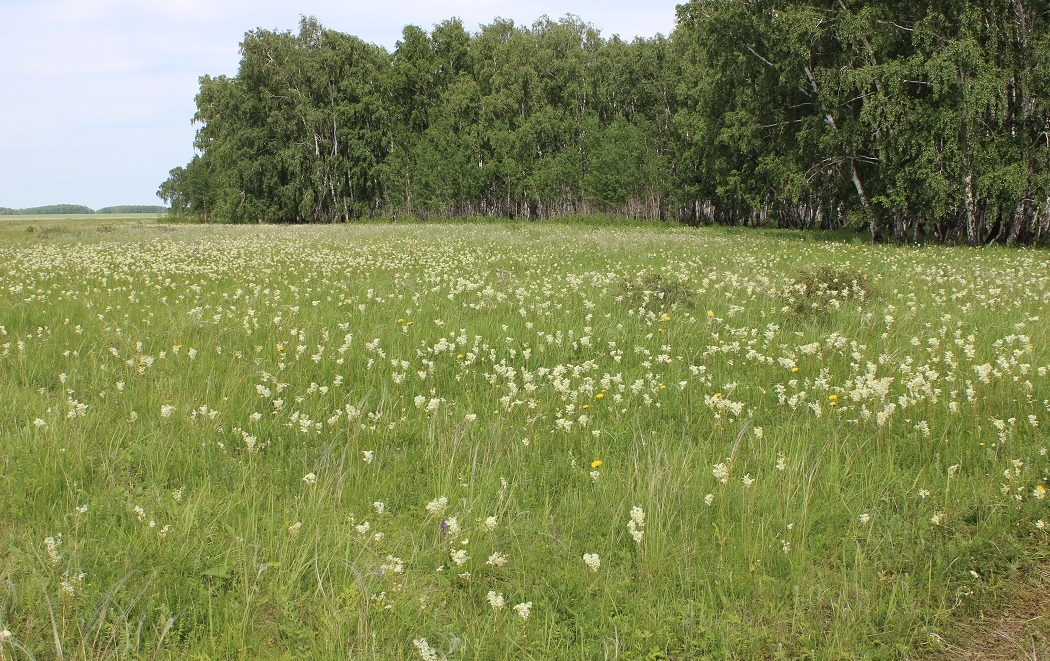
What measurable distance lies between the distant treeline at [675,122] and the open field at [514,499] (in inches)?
781

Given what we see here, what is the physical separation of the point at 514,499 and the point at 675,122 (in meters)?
44.6

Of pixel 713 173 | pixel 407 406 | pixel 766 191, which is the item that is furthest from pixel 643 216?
pixel 407 406

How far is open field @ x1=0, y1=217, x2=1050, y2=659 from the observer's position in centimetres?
270

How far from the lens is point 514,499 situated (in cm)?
361

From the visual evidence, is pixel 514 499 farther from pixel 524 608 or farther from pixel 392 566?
pixel 524 608

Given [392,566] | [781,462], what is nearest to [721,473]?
[781,462]

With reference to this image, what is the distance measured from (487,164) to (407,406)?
57958 millimetres

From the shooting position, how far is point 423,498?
145 inches

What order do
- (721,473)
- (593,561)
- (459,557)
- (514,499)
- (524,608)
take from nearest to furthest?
(524,608) < (593,561) < (459,557) < (721,473) < (514,499)

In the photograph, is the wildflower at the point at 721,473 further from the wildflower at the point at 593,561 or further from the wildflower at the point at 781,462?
the wildflower at the point at 593,561

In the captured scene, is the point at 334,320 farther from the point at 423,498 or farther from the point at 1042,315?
the point at 1042,315

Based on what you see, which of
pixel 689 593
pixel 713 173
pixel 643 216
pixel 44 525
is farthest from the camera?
pixel 643 216

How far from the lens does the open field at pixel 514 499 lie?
8.86 feet

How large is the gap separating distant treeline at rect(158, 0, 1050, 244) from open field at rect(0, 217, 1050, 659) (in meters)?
19.8
